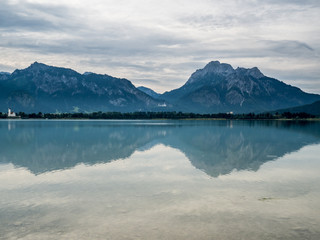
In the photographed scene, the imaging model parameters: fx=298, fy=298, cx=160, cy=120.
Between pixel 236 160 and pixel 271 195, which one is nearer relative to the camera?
pixel 271 195

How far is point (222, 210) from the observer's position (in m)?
22.8

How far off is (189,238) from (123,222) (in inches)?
195

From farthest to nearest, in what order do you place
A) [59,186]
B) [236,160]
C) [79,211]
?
[236,160], [59,186], [79,211]

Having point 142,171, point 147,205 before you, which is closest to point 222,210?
point 147,205

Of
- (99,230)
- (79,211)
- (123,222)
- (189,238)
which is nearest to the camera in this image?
(189,238)

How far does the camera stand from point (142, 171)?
4044cm

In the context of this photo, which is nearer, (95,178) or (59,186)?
(59,186)

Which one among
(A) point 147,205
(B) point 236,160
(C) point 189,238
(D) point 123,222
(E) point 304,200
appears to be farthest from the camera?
(B) point 236,160

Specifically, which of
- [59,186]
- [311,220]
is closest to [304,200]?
[311,220]

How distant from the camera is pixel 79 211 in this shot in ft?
74.4

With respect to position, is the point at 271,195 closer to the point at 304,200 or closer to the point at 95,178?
the point at 304,200

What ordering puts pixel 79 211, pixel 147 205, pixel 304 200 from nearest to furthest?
pixel 79 211 < pixel 147 205 < pixel 304 200

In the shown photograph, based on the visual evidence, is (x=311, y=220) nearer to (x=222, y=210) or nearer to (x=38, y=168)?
(x=222, y=210)

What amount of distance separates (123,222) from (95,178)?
53.6 ft
